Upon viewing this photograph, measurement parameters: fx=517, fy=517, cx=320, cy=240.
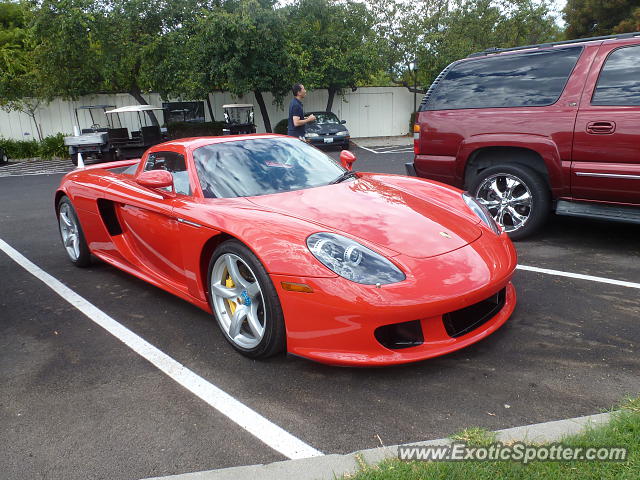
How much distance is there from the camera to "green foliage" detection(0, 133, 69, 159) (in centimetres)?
1980

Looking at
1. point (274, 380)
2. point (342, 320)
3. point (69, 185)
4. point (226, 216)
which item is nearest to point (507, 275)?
point (342, 320)

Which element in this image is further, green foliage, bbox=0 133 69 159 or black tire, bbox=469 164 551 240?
green foliage, bbox=0 133 69 159

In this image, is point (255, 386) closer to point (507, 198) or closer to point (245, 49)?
point (507, 198)

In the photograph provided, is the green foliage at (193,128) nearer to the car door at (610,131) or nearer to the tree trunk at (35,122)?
the tree trunk at (35,122)

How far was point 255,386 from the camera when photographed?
2.75 m

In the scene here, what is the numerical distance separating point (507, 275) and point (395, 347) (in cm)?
82

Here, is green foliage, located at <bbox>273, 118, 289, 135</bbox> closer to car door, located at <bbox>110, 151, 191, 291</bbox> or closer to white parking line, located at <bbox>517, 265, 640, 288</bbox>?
car door, located at <bbox>110, 151, 191, 291</bbox>

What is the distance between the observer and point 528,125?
4.81 meters

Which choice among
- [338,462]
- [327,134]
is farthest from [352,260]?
[327,134]

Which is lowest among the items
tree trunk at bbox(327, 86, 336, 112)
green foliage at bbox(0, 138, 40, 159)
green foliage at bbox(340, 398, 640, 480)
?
green foliage at bbox(340, 398, 640, 480)

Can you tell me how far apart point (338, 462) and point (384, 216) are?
1.53 metres

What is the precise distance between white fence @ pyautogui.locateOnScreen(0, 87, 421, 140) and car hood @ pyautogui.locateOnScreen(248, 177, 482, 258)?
1891 centimetres

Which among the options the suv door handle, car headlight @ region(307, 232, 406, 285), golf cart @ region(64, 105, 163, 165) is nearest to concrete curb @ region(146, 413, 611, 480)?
car headlight @ region(307, 232, 406, 285)

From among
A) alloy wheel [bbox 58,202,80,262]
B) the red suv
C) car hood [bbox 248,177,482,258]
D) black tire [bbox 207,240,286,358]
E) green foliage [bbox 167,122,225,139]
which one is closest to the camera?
black tire [bbox 207,240,286,358]
